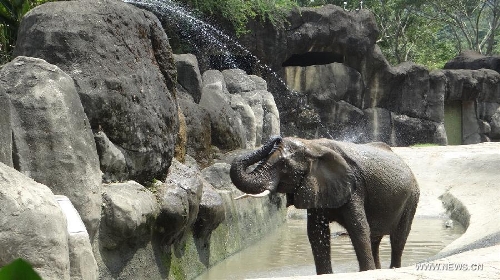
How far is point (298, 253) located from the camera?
10633 mm

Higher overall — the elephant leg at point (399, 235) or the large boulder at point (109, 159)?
the large boulder at point (109, 159)

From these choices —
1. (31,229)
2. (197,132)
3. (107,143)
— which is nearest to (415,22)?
(197,132)

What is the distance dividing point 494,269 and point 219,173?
6.45 metres

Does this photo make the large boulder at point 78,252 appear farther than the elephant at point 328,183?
No

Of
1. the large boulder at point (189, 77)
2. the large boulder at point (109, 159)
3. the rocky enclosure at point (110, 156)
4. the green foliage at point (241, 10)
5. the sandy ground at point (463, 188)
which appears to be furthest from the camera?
the green foliage at point (241, 10)

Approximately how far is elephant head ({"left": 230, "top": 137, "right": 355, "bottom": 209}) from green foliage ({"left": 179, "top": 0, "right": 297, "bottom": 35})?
15.7 m

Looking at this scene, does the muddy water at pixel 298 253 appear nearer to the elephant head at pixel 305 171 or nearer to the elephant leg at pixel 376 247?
the elephant leg at pixel 376 247

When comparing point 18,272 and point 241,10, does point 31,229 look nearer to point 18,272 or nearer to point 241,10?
point 18,272

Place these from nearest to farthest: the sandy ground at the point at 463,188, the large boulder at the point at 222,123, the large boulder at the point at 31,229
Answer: the large boulder at the point at 31,229 < the sandy ground at the point at 463,188 < the large boulder at the point at 222,123

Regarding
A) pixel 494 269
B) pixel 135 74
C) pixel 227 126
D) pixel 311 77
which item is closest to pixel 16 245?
pixel 494 269

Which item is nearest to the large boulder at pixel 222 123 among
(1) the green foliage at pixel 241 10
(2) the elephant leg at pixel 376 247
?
(2) the elephant leg at pixel 376 247

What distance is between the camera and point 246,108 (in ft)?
54.3

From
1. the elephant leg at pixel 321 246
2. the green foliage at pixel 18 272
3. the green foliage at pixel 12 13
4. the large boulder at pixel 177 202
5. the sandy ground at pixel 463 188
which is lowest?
the sandy ground at pixel 463 188

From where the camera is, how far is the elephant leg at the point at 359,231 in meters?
7.11
